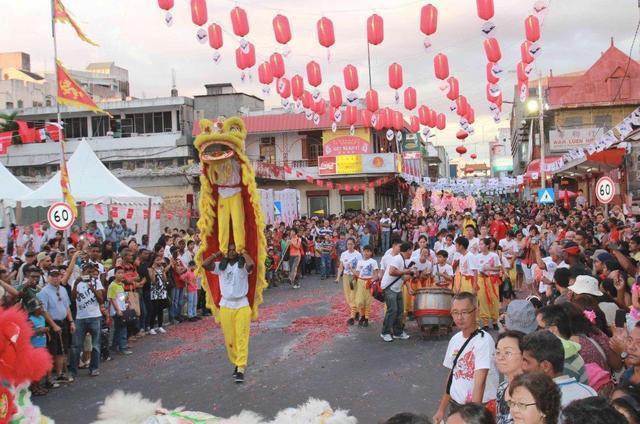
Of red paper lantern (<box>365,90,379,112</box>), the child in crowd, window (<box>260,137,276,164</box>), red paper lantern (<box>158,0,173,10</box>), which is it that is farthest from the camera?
window (<box>260,137,276,164</box>)

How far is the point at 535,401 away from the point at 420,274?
8329mm

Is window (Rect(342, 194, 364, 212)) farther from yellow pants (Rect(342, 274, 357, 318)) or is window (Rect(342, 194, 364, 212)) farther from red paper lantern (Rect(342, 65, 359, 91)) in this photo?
yellow pants (Rect(342, 274, 357, 318))

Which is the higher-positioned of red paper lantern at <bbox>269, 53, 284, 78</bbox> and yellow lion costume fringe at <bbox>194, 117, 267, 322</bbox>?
red paper lantern at <bbox>269, 53, 284, 78</bbox>

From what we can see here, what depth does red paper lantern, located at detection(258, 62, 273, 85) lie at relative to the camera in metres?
17.5

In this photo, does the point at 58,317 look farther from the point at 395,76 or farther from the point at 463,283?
the point at 395,76

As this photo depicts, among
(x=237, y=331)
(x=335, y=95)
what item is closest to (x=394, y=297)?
(x=237, y=331)

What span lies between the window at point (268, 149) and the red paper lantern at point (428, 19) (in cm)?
2426

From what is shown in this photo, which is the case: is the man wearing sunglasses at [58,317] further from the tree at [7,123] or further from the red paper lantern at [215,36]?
the tree at [7,123]

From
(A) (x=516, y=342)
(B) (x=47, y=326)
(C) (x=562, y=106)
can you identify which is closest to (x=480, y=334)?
(A) (x=516, y=342)

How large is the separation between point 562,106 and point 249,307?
3303 centimetres

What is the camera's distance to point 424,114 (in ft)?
70.6

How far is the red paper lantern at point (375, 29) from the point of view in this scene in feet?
46.5

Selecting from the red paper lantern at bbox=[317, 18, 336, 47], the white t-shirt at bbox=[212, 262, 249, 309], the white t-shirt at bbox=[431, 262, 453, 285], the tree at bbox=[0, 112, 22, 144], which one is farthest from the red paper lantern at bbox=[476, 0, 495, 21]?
the tree at bbox=[0, 112, 22, 144]

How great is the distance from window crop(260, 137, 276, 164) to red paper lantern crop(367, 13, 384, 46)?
A: 2309 centimetres
